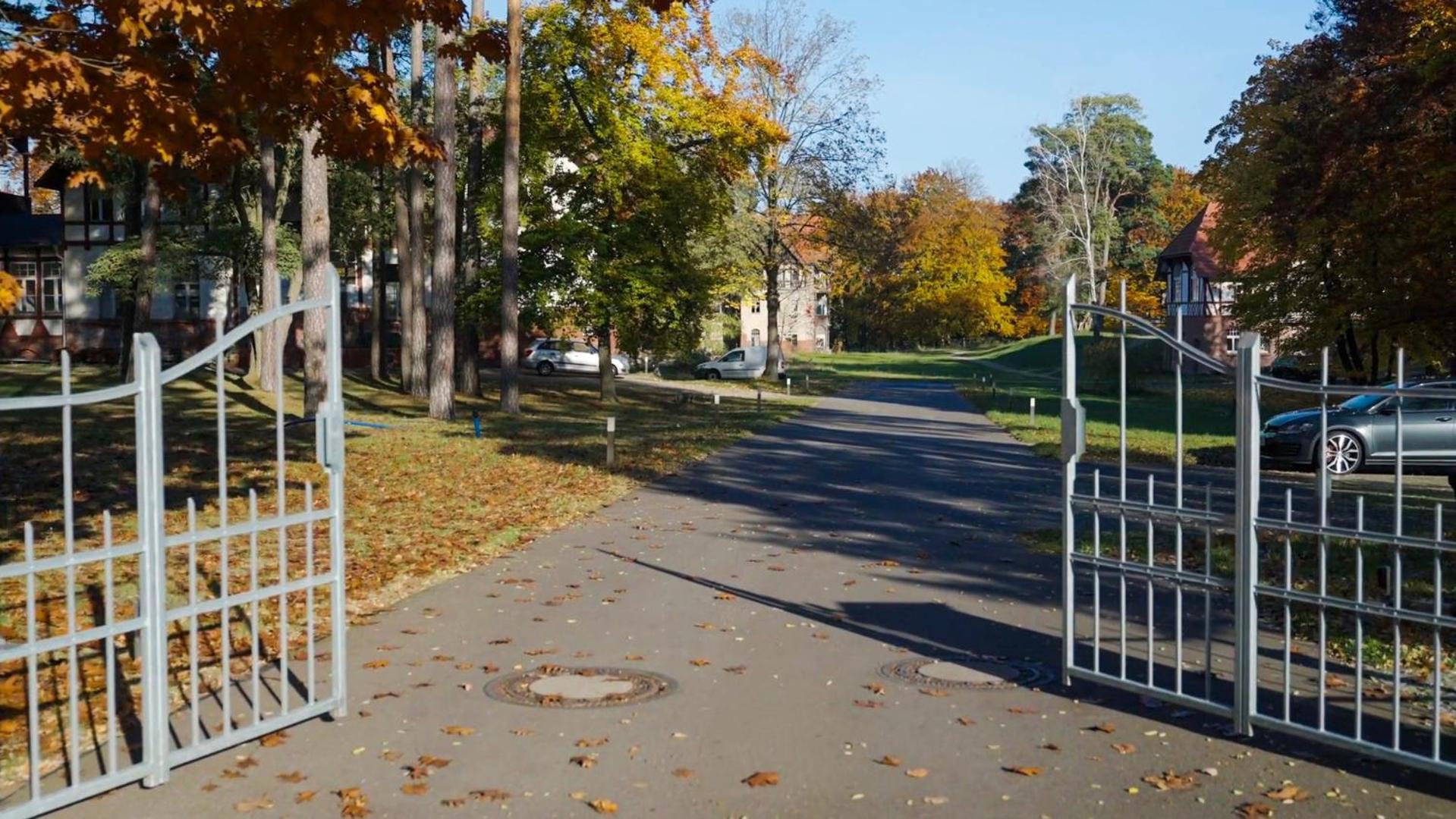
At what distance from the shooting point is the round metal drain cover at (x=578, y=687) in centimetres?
796

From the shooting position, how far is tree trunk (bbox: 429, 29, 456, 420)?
29.1 metres

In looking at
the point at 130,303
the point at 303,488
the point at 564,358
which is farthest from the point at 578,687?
the point at 564,358

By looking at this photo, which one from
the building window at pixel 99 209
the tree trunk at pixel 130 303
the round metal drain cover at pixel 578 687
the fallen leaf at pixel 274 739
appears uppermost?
the building window at pixel 99 209

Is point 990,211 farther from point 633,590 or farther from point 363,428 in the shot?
point 633,590

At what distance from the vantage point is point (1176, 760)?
22.6 feet

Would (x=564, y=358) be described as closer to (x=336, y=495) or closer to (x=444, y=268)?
(x=444, y=268)

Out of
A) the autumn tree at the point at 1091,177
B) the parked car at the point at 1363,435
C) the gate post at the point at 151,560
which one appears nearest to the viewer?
the gate post at the point at 151,560

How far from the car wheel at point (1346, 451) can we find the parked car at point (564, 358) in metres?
38.7

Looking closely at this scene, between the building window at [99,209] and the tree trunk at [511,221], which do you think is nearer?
the tree trunk at [511,221]

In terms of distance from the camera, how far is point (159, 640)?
6453 millimetres

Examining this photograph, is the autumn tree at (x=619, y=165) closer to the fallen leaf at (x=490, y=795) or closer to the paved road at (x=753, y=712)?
the paved road at (x=753, y=712)

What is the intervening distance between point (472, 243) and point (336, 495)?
33468 mm

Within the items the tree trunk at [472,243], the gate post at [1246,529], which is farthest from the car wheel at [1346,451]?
the tree trunk at [472,243]

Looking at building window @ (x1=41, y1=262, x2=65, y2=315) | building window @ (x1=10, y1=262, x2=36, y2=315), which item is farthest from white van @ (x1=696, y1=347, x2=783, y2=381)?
building window @ (x1=10, y1=262, x2=36, y2=315)
